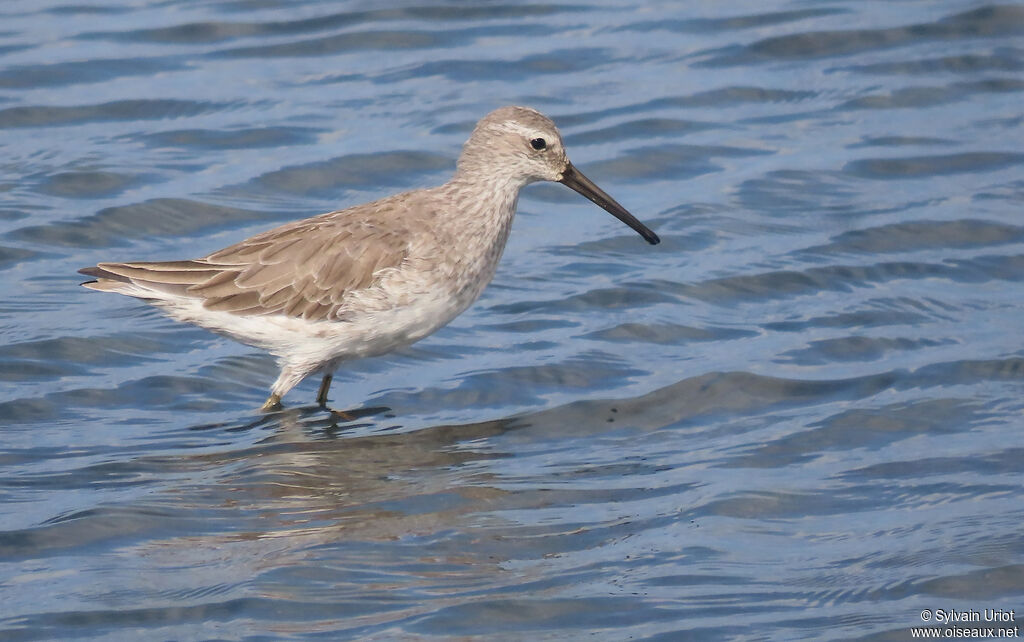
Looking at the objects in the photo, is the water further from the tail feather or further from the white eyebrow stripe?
the white eyebrow stripe

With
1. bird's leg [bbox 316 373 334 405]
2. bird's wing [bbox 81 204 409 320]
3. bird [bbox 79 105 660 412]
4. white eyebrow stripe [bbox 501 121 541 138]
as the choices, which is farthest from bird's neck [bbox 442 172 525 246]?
bird's leg [bbox 316 373 334 405]

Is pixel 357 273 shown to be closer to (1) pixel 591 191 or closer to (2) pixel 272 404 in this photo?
(2) pixel 272 404

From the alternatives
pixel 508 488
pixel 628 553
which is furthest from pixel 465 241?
pixel 628 553

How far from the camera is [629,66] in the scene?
1452cm

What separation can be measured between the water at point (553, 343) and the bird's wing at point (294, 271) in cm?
68

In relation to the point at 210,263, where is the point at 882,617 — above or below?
below

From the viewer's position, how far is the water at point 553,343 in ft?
21.3

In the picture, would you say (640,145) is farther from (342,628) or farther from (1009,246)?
(342,628)

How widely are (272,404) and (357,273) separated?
97 cm

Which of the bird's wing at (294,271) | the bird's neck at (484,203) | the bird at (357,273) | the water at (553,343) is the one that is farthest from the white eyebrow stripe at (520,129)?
the water at (553,343)

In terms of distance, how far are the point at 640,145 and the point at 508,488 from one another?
6.06 metres

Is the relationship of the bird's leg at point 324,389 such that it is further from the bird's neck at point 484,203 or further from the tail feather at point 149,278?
the bird's neck at point 484,203

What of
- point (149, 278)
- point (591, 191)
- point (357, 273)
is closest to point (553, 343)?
point (591, 191)

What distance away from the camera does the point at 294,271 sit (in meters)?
8.74
